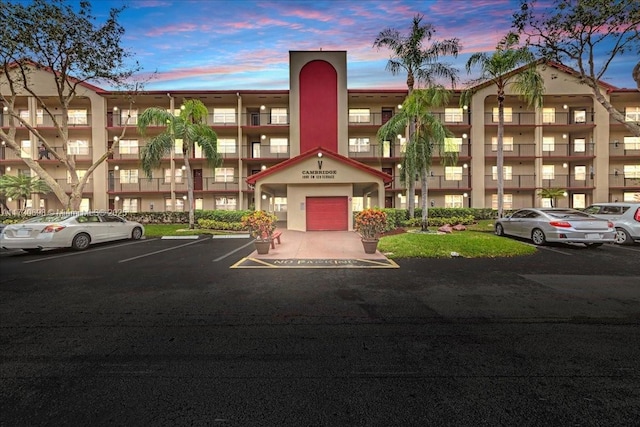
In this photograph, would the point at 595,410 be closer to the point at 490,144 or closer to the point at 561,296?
the point at 561,296

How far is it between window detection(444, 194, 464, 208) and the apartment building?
0.09 meters

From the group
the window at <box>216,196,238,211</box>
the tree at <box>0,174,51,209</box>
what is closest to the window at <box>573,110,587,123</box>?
the window at <box>216,196,238,211</box>

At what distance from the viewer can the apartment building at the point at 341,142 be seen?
24.7m

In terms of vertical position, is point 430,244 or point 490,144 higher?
point 490,144

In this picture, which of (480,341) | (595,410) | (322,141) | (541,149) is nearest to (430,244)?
(480,341)

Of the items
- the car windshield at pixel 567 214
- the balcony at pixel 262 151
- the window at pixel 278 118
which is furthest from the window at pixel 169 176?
the car windshield at pixel 567 214

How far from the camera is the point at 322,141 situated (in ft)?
80.9

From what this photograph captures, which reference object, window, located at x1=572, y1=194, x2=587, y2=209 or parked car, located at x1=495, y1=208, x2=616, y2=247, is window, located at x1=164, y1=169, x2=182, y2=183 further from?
window, located at x1=572, y1=194, x2=587, y2=209

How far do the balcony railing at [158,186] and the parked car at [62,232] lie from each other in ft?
39.1

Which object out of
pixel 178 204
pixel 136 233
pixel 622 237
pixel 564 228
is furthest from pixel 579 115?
pixel 178 204

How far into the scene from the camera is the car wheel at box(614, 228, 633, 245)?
464 inches

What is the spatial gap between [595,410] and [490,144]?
26990mm

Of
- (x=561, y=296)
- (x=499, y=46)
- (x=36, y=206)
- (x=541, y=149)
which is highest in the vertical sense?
(x=499, y=46)

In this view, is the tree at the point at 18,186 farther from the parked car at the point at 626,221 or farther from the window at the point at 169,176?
the parked car at the point at 626,221
